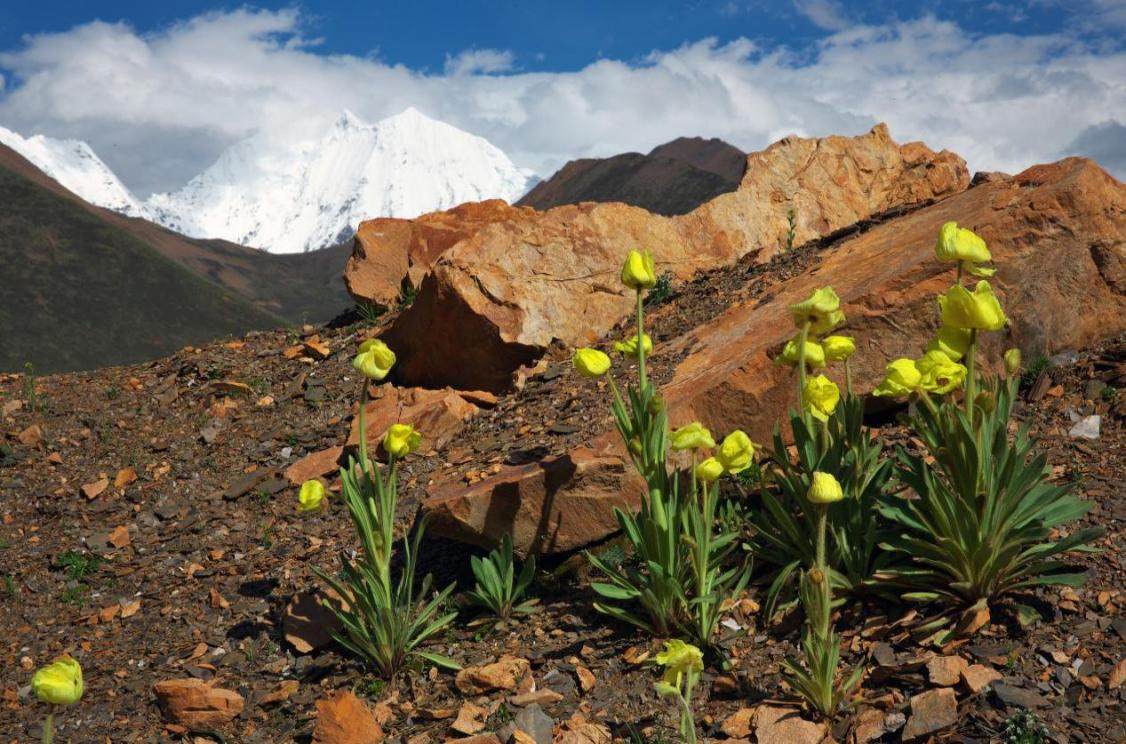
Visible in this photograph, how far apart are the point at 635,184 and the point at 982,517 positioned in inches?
767

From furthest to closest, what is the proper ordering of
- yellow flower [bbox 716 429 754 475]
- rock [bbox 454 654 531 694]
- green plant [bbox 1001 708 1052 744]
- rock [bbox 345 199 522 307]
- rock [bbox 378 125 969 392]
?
rock [bbox 345 199 522 307], rock [bbox 378 125 969 392], rock [bbox 454 654 531 694], yellow flower [bbox 716 429 754 475], green plant [bbox 1001 708 1052 744]

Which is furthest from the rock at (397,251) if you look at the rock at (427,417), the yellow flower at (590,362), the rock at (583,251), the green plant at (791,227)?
the yellow flower at (590,362)

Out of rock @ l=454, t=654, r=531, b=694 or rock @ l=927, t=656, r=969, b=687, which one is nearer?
rock @ l=927, t=656, r=969, b=687

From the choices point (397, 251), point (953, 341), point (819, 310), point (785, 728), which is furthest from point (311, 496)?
point (397, 251)

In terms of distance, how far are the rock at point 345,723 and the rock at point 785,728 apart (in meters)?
1.60

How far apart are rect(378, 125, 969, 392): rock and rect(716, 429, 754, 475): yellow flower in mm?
3609

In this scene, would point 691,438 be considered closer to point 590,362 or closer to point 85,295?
point 590,362

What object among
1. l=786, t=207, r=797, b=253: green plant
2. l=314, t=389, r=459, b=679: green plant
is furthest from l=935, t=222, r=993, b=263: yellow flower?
l=786, t=207, r=797, b=253: green plant

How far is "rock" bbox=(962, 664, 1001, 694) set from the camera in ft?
10.9

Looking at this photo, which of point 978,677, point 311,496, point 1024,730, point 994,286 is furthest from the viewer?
point 994,286

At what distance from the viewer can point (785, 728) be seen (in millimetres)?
3367

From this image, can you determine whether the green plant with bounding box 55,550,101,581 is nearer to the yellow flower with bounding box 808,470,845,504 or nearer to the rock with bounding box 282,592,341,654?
the rock with bounding box 282,592,341,654

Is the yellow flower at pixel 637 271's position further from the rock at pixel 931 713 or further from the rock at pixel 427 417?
the rock at pixel 427 417

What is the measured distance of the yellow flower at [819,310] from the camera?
11.9ft
